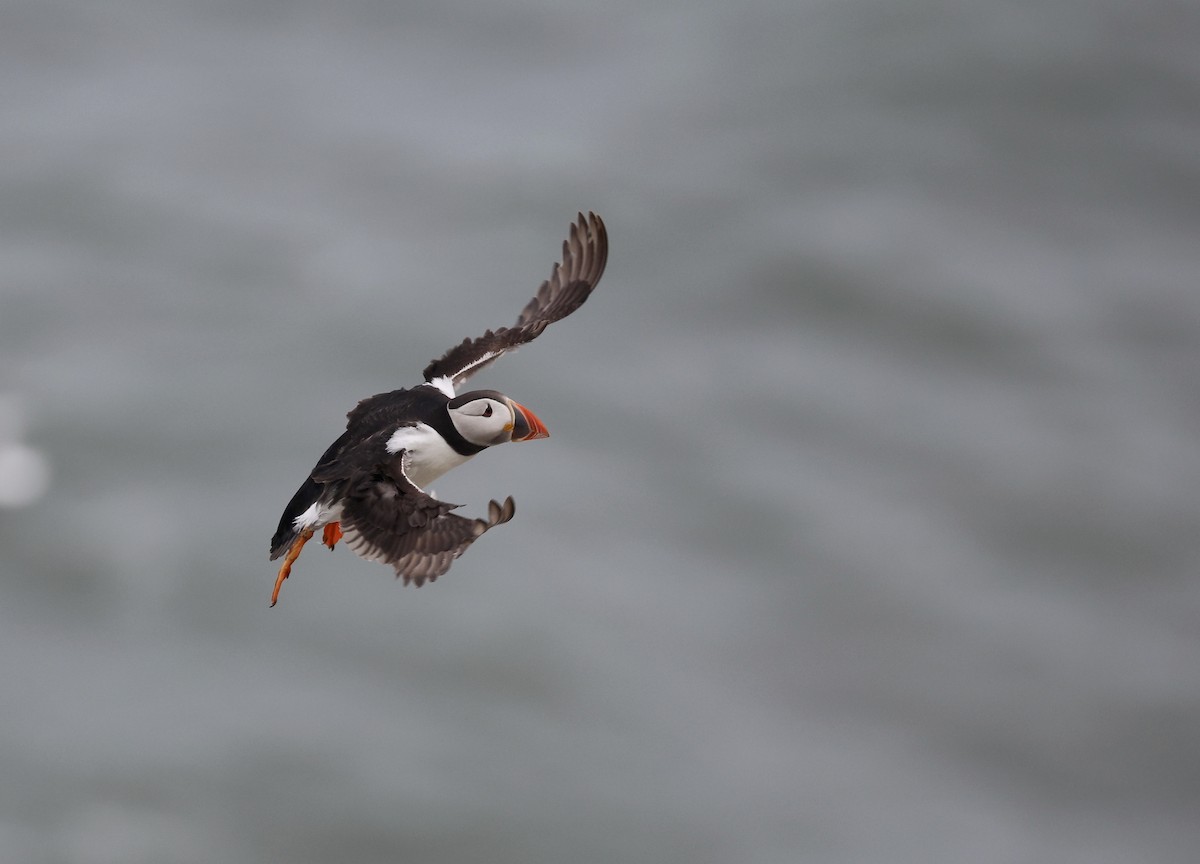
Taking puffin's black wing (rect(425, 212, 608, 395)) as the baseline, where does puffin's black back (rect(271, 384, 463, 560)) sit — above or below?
below

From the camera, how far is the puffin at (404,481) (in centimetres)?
711

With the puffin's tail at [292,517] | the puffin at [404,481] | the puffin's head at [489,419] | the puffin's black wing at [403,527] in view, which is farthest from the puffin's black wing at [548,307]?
the puffin's black wing at [403,527]

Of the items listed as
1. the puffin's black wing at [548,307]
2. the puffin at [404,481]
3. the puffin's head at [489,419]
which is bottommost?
the puffin at [404,481]

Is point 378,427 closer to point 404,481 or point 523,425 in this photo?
point 404,481

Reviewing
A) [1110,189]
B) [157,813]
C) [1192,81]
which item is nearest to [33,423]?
[157,813]

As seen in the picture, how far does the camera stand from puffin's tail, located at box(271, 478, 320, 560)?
294 inches

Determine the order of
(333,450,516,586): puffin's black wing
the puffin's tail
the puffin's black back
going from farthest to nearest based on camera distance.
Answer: the puffin's black back
the puffin's tail
(333,450,516,586): puffin's black wing

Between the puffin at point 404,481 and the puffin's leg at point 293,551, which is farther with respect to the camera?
the puffin's leg at point 293,551

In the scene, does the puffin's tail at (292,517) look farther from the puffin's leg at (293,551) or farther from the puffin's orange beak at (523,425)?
the puffin's orange beak at (523,425)

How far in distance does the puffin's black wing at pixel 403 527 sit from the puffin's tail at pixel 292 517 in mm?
306

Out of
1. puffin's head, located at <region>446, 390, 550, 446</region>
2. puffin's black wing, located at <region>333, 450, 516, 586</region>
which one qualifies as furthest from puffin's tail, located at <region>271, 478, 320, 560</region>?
puffin's head, located at <region>446, 390, 550, 446</region>

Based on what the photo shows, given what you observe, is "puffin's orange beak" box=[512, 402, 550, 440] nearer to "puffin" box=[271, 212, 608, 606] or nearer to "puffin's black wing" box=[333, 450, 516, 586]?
"puffin" box=[271, 212, 608, 606]

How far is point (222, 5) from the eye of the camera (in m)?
24.5

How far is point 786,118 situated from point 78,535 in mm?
11698
